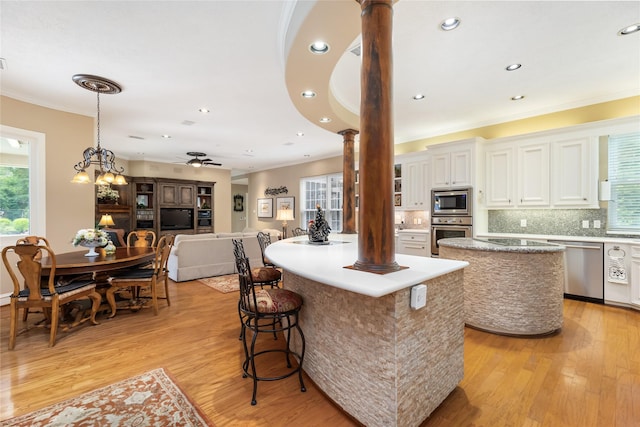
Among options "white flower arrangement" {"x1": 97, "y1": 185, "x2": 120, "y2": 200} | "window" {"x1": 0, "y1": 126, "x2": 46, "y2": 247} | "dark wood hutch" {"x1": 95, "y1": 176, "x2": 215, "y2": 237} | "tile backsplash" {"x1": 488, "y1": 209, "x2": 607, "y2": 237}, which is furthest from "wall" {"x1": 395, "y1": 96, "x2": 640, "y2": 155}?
"white flower arrangement" {"x1": 97, "y1": 185, "x2": 120, "y2": 200}

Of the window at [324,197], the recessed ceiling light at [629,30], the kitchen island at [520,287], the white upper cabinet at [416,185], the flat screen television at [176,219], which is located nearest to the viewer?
the recessed ceiling light at [629,30]

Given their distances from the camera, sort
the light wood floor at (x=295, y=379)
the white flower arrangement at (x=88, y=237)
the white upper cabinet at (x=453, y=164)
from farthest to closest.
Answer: the white upper cabinet at (x=453, y=164) → the white flower arrangement at (x=88, y=237) → the light wood floor at (x=295, y=379)

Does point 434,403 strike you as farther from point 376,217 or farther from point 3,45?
point 3,45

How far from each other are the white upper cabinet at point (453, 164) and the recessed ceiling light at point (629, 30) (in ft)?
7.41

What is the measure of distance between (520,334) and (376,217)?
7.91 feet

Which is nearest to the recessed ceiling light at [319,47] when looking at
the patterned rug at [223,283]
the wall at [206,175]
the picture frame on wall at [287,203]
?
the patterned rug at [223,283]

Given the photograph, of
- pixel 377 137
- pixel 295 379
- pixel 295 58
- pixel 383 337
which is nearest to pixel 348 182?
pixel 295 58

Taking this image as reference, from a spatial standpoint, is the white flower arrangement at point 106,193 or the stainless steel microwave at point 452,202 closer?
the stainless steel microwave at point 452,202

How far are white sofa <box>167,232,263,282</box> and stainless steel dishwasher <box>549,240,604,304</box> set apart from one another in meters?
5.43

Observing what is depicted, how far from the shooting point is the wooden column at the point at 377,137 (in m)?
1.71

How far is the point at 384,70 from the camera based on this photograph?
5.63 ft

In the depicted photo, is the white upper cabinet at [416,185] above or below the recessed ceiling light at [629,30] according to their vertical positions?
below

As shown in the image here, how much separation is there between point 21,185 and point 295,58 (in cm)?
454

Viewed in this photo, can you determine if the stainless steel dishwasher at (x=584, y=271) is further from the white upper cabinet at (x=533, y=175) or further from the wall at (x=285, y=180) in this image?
the wall at (x=285, y=180)
